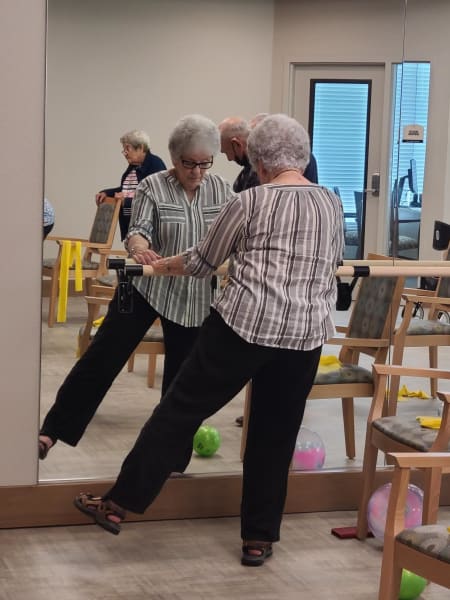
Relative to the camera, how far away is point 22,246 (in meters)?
3.44

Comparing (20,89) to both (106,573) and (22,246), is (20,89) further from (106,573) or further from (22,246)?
(106,573)

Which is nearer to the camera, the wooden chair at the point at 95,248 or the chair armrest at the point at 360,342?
the wooden chair at the point at 95,248

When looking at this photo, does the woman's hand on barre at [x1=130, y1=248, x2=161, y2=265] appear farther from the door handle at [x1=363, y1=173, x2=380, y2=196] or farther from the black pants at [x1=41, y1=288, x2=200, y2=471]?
the door handle at [x1=363, y1=173, x2=380, y2=196]

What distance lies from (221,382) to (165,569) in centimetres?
60

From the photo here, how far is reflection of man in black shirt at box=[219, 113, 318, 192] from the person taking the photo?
11.7 feet

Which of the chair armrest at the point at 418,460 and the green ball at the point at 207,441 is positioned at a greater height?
the chair armrest at the point at 418,460

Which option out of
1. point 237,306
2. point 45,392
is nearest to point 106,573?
point 45,392

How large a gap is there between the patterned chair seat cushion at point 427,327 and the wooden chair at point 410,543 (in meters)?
1.38

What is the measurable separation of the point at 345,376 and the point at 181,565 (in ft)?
3.10

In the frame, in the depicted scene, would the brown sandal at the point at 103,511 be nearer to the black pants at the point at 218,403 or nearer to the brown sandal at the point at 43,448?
the black pants at the point at 218,403

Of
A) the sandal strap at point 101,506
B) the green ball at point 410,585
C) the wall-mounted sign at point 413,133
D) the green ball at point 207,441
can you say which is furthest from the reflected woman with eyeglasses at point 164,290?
the green ball at point 410,585

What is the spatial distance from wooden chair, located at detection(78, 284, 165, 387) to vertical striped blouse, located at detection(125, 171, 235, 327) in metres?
0.09

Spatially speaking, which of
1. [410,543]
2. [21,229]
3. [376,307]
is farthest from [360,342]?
[410,543]

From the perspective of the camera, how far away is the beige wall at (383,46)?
3713mm
